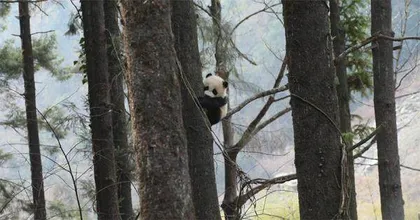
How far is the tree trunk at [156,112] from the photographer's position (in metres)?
3.23

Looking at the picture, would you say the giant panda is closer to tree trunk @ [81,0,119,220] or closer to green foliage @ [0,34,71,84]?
tree trunk @ [81,0,119,220]

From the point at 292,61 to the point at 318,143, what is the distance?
0.58 metres

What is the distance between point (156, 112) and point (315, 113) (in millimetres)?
1042

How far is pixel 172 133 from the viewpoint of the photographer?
3.32 m

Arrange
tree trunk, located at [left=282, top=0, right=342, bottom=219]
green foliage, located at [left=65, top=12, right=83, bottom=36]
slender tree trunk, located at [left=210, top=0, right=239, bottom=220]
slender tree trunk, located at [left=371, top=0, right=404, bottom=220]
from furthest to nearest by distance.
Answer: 1. green foliage, located at [left=65, top=12, right=83, bottom=36]
2. slender tree trunk, located at [left=210, top=0, right=239, bottom=220]
3. slender tree trunk, located at [left=371, top=0, right=404, bottom=220]
4. tree trunk, located at [left=282, top=0, right=342, bottom=219]

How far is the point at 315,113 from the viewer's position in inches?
133

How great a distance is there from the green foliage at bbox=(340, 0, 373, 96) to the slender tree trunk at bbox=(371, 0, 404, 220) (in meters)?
1.19

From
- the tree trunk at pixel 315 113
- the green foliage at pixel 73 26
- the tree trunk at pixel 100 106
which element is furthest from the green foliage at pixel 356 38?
the tree trunk at pixel 315 113

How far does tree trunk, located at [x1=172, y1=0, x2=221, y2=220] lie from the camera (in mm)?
4969

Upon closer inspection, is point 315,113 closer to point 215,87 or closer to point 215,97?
point 215,97

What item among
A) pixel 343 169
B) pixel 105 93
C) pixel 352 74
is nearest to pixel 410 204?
pixel 352 74

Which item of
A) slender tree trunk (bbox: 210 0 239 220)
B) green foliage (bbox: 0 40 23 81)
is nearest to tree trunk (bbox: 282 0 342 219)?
slender tree trunk (bbox: 210 0 239 220)

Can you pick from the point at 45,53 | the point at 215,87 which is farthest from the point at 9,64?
the point at 215,87

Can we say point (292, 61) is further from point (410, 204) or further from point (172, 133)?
point (410, 204)
